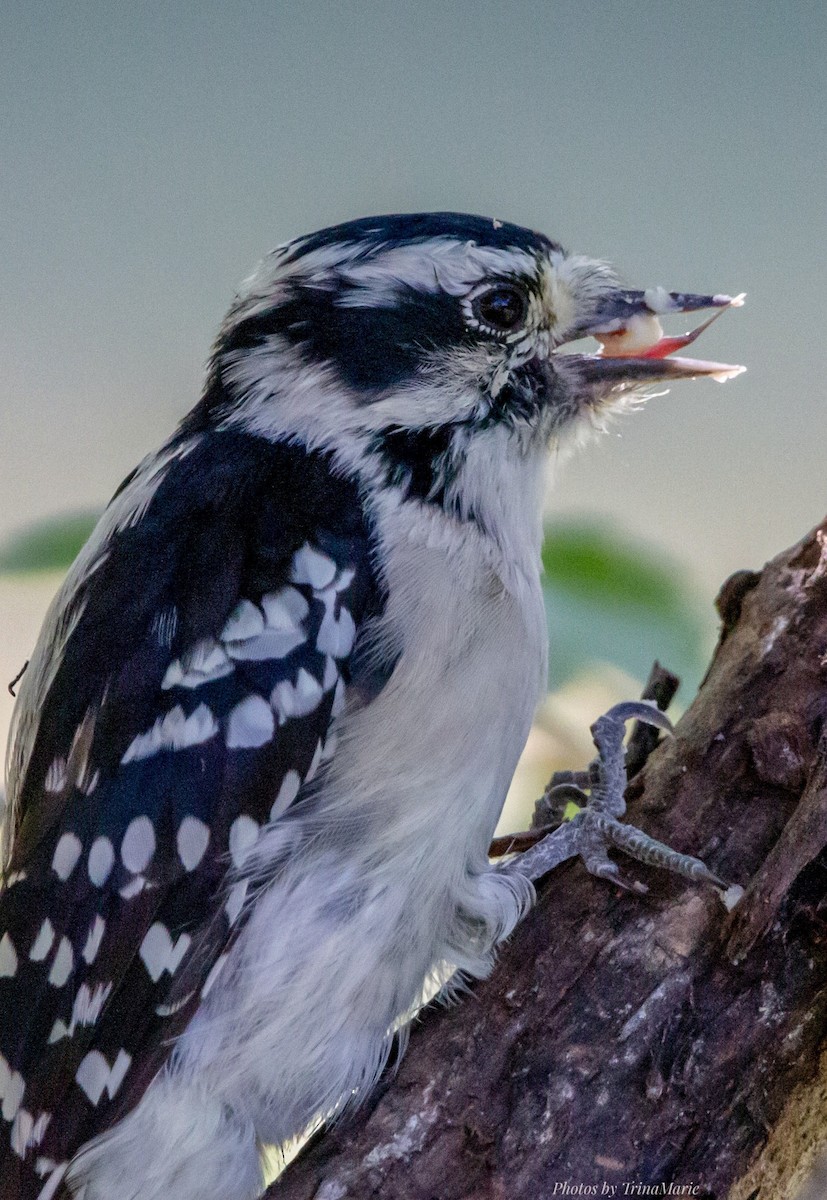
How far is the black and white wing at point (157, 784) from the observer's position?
4.70ft

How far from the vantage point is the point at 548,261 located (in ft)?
5.74

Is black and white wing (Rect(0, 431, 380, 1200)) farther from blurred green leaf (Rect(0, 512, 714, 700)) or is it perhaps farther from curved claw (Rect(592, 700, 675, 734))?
blurred green leaf (Rect(0, 512, 714, 700))

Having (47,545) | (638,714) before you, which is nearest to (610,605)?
(638,714)

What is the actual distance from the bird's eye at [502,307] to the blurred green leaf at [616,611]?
0.60 meters

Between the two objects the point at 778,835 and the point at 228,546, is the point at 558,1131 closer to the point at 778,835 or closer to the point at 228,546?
the point at 778,835

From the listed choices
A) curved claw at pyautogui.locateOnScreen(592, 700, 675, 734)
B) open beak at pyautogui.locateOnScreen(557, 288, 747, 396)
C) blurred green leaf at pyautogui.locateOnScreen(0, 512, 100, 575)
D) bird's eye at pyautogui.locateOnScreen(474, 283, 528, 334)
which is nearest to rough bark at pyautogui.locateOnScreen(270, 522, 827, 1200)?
curved claw at pyautogui.locateOnScreen(592, 700, 675, 734)

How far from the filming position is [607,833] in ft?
5.16

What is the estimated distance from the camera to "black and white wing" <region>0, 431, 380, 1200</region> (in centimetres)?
143

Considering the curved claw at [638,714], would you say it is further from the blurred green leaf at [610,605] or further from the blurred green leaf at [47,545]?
the blurred green leaf at [47,545]

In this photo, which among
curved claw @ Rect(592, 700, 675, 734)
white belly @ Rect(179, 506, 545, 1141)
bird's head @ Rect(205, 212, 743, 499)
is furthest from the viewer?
curved claw @ Rect(592, 700, 675, 734)

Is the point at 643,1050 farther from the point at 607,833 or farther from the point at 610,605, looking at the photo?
the point at 610,605

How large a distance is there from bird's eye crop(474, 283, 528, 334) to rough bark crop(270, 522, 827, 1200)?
0.67 metres

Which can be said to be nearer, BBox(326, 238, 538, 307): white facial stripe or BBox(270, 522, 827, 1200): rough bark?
BBox(270, 522, 827, 1200): rough bark

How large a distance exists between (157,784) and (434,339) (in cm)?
71
